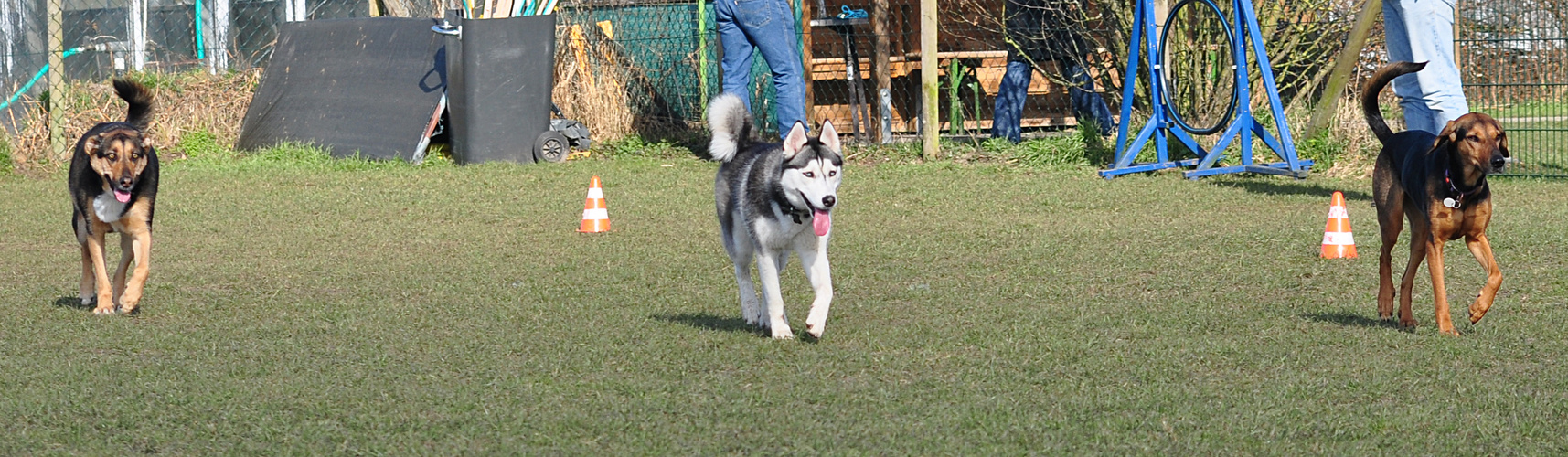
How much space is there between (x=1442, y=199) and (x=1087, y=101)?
7.81m

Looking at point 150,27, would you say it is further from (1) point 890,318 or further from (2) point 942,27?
(1) point 890,318

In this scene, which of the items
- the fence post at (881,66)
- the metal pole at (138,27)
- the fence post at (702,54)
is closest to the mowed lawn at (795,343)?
the fence post at (881,66)

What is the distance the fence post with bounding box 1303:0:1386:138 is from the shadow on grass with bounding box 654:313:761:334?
6292 mm

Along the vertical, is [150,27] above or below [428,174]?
above

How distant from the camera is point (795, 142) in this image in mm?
4883

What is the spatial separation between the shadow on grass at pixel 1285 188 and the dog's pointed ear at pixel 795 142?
17.1ft

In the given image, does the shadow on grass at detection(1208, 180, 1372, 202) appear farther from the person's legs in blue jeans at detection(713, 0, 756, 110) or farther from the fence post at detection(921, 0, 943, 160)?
the person's legs in blue jeans at detection(713, 0, 756, 110)

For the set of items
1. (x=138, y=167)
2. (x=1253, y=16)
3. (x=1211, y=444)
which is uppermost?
(x=1253, y=16)

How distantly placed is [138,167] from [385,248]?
182 centimetres

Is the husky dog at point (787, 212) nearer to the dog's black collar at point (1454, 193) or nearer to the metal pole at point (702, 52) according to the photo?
the dog's black collar at point (1454, 193)

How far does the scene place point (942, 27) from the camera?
13727 mm

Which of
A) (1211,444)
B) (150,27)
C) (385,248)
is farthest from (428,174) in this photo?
(1211,444)

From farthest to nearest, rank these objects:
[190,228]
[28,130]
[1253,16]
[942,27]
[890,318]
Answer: [942,27] → [28,130] → [1253,16] → [190,228] → [890,318]

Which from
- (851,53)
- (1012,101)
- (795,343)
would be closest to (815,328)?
(795,343)
